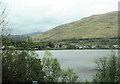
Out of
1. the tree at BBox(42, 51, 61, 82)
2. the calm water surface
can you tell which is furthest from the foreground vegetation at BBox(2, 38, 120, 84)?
the calm water surface

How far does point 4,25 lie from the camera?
6820mm

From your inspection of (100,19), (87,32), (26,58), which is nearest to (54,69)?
(26,58)

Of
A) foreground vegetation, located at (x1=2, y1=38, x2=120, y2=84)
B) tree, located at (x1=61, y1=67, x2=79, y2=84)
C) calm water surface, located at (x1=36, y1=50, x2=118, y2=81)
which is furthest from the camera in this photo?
calm water surface, located at (x1=36, y1=50, x2=118, y2=81)

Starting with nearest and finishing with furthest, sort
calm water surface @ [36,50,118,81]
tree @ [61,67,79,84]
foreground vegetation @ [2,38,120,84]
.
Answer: foreground vegetation @ [2,38,120,84], tree @ [61,67,79,84], calm water surface @ [36,50,118,81]

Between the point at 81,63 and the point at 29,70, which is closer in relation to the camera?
the point at 29,70

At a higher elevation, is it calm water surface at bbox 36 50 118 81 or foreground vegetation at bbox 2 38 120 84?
foreground vegetation at bbox 2 38 120 84

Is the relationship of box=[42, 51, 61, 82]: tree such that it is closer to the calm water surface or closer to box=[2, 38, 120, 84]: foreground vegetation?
box=[2, 38, 120, 84]: foreground vegetation

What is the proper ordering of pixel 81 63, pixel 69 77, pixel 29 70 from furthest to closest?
pixel 81 63 < pixel 69 77 < pixel 29 70

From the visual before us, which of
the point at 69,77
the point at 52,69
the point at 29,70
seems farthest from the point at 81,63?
the point at 29,70

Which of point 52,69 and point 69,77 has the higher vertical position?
point 52,69

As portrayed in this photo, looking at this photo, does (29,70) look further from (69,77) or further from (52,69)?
(69,77)

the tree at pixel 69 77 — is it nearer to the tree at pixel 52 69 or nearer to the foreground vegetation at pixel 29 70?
the foreground vegetation at pixel 29 70

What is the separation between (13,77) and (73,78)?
2.89 meters

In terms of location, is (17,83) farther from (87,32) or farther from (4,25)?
(87,32)
